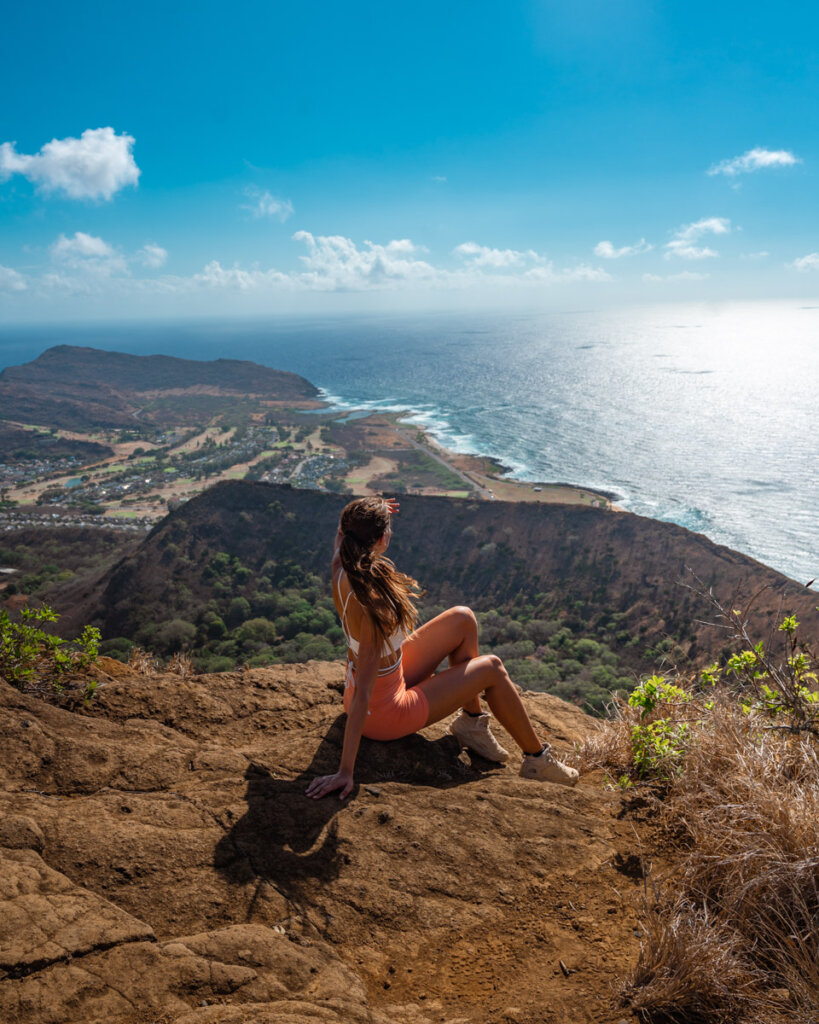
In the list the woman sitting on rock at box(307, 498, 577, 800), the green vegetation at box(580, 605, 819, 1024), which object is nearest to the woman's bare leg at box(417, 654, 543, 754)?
the woman sitting on rock at box(307, 498, 577, 800)

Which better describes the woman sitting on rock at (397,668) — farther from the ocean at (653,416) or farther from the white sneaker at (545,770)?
the ocean at (653,416)

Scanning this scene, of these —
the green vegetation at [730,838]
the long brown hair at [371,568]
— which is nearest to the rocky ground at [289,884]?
the green vegetation at [730,838]

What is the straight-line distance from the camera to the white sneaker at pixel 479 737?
3.57 metres

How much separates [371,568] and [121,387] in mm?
137529

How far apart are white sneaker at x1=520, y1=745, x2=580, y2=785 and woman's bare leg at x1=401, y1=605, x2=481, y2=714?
41cm

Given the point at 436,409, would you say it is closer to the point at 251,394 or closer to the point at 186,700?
the point at 251,394

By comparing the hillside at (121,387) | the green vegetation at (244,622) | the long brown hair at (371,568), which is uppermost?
the hillside at (121,387)

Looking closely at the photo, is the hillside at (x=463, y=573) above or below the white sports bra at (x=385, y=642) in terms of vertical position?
below

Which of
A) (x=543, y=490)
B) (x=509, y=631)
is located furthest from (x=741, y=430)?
(x=509, y=631)

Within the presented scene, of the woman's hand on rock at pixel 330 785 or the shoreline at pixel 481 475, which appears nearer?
the woman's hand on rock at pixel 330 785

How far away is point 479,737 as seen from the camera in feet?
11.7

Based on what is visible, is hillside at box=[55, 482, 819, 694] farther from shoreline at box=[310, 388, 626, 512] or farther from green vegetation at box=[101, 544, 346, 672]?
shoreline at box=[310, 388, 626, 512]

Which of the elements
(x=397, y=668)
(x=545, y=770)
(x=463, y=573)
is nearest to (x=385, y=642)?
(x=397, y=668)

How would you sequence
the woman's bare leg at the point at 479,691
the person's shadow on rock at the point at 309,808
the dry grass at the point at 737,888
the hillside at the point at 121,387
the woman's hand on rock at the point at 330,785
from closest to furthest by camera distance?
1. the dry grass at the point at 737,888
2. the person's shadow on rock at the point at 309,808
3. the woman's hand on rock at the point at 330,785
4. the woman's bare leg at the point at 479,691
5. the hillside at the point at 121,387
